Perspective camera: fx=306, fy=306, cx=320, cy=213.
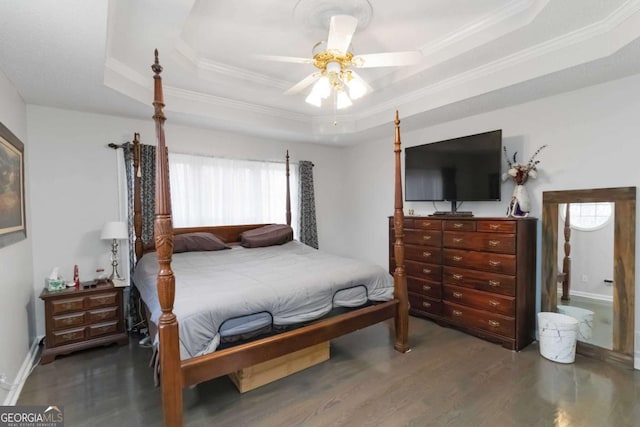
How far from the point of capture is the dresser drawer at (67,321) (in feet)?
9.16

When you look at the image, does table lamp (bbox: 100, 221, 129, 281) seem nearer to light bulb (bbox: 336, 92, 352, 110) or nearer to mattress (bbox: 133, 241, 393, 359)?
mattress (bbox: 133, 241, 393, 359)

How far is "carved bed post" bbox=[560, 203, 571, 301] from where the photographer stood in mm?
3027

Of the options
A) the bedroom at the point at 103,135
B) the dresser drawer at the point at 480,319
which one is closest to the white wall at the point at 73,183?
the bedroom at the point at 103,135

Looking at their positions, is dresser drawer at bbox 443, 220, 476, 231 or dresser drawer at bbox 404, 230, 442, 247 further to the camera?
dresser drawer at bbox 404, 230, 442, 247

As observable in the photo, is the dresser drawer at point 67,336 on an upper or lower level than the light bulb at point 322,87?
lower

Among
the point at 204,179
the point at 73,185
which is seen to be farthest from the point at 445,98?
the point at 73,185

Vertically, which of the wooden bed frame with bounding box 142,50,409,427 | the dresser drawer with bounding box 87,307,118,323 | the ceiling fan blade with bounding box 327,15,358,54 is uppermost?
the ceiling fan blade with bounding box 327,15,358,54

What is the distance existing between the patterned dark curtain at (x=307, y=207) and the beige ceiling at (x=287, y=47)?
1577 mm

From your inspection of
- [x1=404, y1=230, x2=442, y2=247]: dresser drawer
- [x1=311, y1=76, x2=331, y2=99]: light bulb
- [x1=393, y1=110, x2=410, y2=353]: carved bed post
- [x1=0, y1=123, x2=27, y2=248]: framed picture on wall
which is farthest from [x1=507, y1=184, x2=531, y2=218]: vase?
[x1=0, y1=123, x2=27, y2=248]: framed picture on wall

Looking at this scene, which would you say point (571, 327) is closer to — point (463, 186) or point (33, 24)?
point (463, 186)

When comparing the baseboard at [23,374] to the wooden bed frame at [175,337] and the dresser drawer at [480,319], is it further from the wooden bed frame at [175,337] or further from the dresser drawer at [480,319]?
the dresser drawer at [480,319]

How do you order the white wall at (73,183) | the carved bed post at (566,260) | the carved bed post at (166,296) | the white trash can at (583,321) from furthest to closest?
1. the white wall at (73,183)
2. the carved bed post at (566,260)
3. the white trash can at (583,321)
4. the carved bed post at (166,296)

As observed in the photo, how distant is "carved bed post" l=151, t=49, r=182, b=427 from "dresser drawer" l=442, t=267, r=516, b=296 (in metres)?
2.84

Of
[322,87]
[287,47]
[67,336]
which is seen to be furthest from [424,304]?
[67,336]
